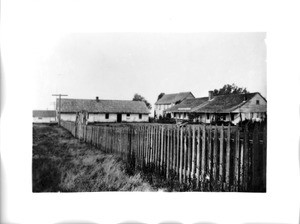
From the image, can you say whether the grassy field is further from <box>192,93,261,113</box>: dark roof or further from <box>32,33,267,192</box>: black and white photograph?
<box>192,93,261,113</box>: dark roof

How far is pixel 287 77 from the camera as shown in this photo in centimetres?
387

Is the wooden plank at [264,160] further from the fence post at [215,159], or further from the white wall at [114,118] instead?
the white wall at [114,118]

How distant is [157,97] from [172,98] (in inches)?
7.7

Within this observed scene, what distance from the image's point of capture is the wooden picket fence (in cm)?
355

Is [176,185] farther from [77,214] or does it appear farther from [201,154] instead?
[77,214]

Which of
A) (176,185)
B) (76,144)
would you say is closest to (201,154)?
(176,185)

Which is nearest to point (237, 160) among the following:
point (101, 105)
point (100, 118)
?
point (101, 105)

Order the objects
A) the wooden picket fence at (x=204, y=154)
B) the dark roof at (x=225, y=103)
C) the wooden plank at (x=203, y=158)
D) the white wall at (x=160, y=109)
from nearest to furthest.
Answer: the wooden picket fence at (x=204, y=154) < the wooden plank at (x=203, y=158) < the dark roof at (x=225, y=103) < the white wall at (x=160, y=109)

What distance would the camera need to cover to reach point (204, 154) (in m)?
3.73

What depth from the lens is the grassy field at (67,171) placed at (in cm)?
390

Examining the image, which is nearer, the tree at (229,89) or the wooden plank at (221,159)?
the wooden plank at (221,159)

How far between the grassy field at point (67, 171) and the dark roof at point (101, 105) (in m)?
0.34

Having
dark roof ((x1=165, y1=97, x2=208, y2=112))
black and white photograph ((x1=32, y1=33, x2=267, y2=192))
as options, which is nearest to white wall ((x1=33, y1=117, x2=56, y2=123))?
black and white photograph ((x1=32, y1=33, x2=267, y2=192))

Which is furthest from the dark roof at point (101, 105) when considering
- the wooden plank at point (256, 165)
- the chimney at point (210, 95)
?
the wooden plank at point (256, 165)
